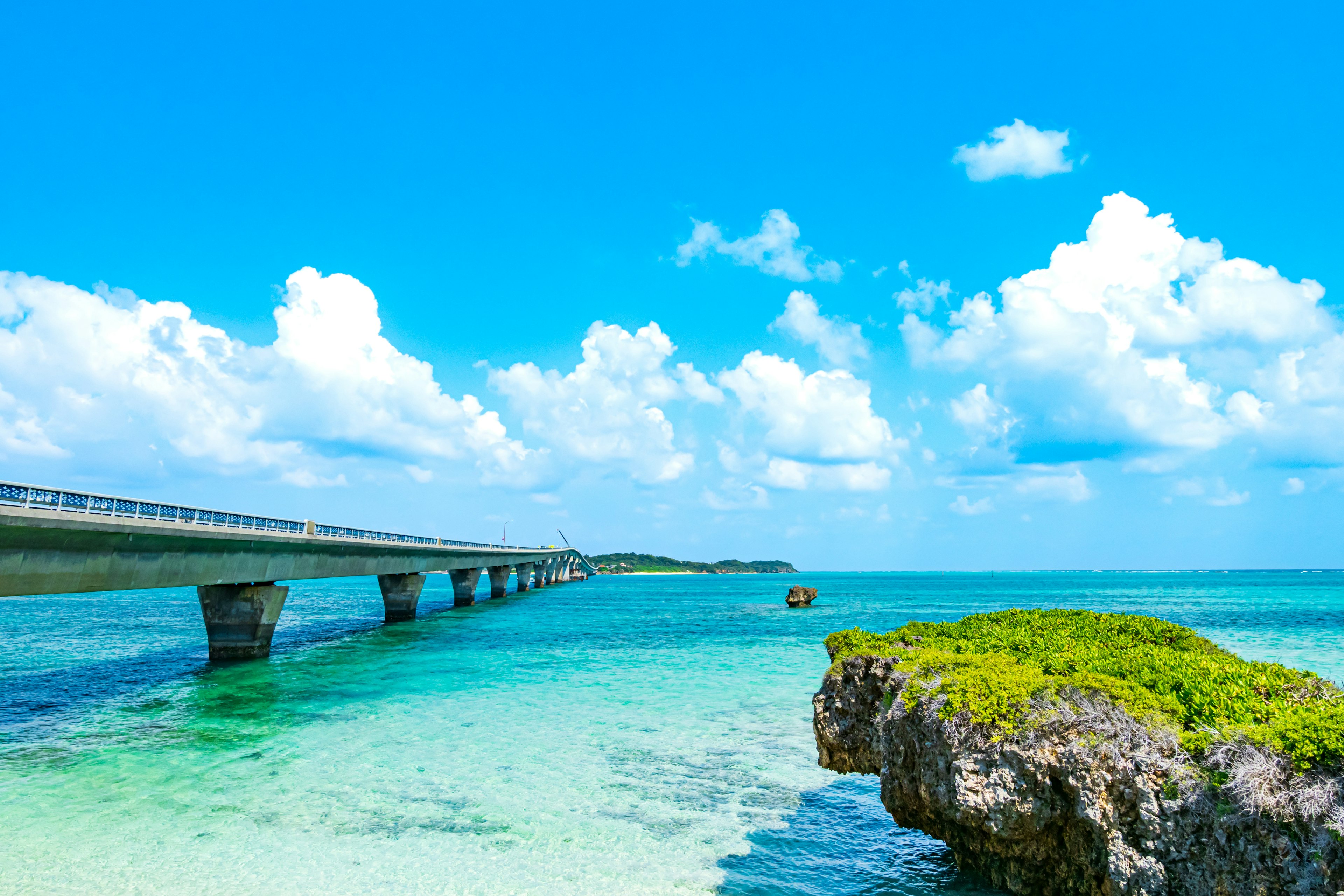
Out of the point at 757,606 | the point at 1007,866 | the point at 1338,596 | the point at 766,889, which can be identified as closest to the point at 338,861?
the point at 766,889

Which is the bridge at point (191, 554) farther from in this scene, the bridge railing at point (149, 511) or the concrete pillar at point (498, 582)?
the concrete pillar at point (498, 582)

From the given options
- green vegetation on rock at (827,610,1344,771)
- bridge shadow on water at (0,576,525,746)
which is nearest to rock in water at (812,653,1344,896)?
green vegetation on rock at (827,610,1344,771)

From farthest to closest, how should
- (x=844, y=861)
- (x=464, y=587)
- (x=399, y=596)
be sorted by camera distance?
(x=464, y=587) → (x=399, y=596) → (x=844, y=861)

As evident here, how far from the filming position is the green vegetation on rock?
6.67 meters

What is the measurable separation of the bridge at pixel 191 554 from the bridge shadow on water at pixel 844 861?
24.4 meters

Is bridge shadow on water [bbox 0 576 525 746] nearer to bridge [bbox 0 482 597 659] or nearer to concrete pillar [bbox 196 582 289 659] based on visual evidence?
concrete pillar [bbox 196 582 289 659]

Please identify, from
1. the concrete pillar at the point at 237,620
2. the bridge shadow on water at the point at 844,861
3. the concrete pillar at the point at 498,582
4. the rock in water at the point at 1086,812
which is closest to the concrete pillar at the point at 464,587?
the concrete pillar at the point at 498,582

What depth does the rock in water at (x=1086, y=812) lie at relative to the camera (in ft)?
21.1

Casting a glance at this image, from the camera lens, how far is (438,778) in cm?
1562

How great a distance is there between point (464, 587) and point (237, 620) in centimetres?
5100

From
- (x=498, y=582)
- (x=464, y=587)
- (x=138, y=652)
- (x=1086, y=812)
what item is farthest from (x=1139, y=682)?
(x=498, y=582)

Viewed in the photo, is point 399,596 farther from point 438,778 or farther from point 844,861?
point 844,861

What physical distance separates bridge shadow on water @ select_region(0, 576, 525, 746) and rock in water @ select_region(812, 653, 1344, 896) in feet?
76.7

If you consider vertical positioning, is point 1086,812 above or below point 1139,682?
below
